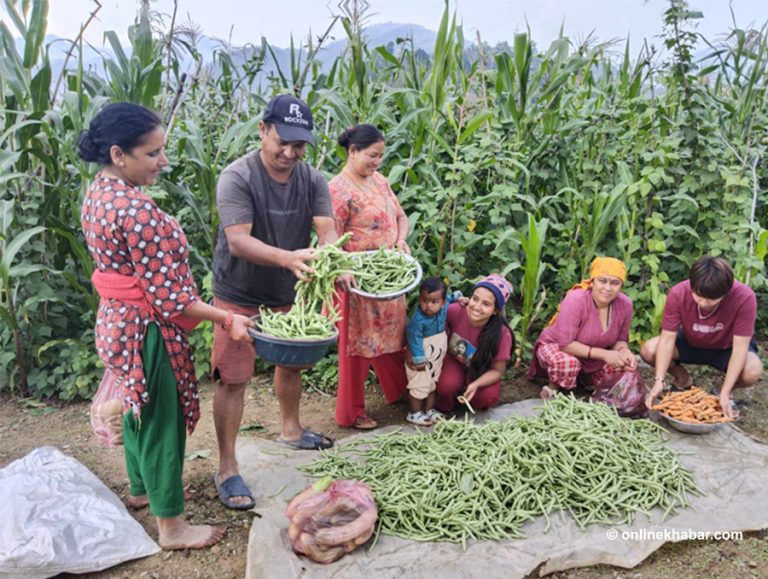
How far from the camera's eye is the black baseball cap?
2807mm

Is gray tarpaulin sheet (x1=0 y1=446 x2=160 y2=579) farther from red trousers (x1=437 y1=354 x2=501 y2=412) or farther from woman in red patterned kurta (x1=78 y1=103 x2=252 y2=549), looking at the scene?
red trousers (x1=437 y1=354 x2=501 y2=412)

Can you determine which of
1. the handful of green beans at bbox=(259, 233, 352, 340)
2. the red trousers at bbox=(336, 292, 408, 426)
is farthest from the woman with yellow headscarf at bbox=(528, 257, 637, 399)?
the handful of green beans at bbox=(259, 233, 352, 340)

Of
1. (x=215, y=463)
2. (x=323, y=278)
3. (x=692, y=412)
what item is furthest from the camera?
(x=692, y=412)

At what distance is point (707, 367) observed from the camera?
471 cm

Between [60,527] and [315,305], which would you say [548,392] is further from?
[60,527]

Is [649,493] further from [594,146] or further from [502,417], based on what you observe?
[594,146]

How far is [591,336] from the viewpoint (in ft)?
13.2

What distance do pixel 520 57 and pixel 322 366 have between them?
2.73m

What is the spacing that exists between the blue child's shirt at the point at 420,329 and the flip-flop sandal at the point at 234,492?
1.23m

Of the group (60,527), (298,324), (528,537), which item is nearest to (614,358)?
(528,537)

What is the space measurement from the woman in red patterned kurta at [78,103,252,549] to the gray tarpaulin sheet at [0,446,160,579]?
0.66 ft

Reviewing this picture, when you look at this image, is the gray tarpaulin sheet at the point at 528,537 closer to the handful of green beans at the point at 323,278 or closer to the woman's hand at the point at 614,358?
the woman's hand at the point at 614,358

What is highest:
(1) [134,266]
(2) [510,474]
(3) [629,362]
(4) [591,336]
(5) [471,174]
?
(5) [471,174]

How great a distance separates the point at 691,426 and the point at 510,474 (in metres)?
1.26
